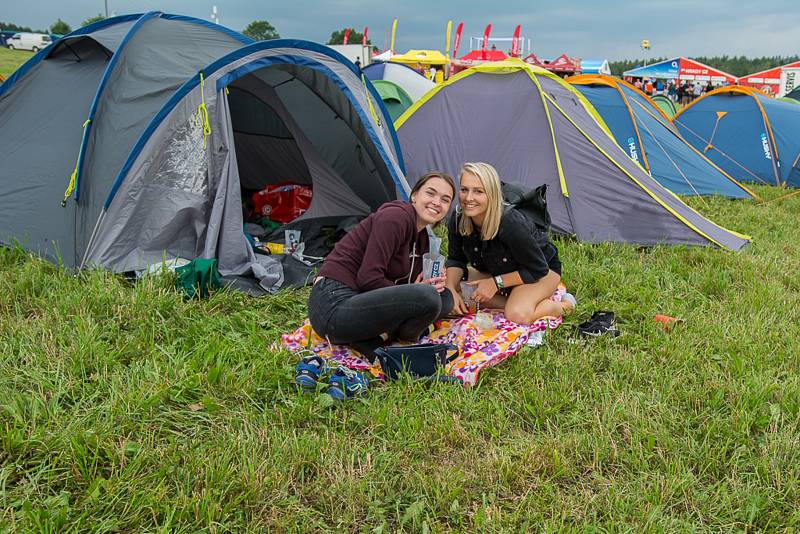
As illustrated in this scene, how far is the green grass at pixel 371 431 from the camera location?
2.00 metres

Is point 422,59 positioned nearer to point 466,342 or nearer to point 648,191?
point 648,191

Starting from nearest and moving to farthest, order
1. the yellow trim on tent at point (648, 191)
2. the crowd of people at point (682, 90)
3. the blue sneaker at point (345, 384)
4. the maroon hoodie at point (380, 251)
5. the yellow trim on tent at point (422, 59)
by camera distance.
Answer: the blue sneaker at point (345, 384)
the maroon hoodie at point (380, 251)
the yellow trim on tent at point (648, 191)
the yellow trim on tent at point (422, 59)
the crowd of people at point (682, 90)

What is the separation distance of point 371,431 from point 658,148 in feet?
20.9

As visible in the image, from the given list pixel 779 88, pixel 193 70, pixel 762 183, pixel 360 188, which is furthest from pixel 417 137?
pixel 779 88

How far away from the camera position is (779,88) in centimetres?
2912

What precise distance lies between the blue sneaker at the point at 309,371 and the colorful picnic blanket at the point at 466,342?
0.58 ft

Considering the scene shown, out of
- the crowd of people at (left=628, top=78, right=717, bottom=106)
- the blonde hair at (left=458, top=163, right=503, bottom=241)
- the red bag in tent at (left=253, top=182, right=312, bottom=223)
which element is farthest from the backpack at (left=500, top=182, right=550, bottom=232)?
the crowd of people at (left=628, top=78, right=717, bottom=106)

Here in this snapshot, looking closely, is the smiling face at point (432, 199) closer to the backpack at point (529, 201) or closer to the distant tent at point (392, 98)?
the backpack at point (529, 201)

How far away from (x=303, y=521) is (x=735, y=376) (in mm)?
2168

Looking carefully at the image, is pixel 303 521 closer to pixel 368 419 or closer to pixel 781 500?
pixel 368 419

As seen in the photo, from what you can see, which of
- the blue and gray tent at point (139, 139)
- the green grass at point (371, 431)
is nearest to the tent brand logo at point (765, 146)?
the green grass at point (371, 431)

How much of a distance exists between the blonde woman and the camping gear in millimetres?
1522

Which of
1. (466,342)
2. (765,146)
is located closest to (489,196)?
(466,342)

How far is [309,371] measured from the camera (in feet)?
9.14
